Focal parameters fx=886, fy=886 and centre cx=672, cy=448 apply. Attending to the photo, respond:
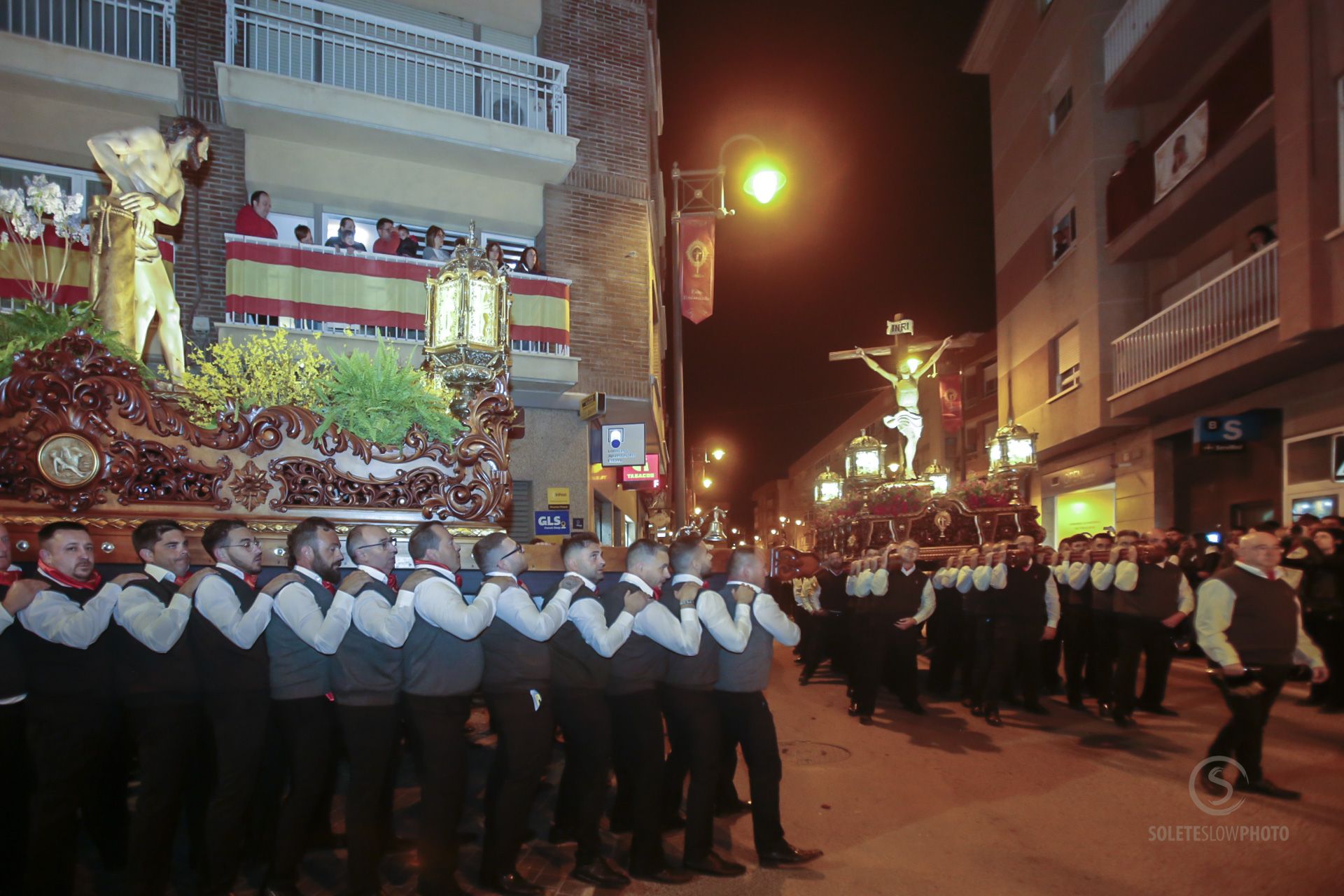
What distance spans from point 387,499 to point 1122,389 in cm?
1614

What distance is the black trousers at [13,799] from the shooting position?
4.73 metres

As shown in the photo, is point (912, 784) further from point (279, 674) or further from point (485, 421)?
point (279, 674)

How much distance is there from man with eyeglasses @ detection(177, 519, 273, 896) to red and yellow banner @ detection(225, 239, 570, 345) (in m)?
8.29

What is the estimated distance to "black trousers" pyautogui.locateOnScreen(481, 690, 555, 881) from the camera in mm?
4988

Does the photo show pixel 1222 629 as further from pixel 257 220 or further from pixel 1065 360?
pixel 1065 360

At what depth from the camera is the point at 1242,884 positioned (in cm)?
506

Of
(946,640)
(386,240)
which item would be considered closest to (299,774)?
(946,640)

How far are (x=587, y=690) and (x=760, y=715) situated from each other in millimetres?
1075

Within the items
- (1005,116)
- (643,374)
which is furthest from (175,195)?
(1005,116)

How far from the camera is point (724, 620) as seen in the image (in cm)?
541

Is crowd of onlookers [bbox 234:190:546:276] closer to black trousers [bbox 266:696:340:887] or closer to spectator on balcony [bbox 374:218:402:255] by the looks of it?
spectator on balcony [bbox 374:218:402:255]

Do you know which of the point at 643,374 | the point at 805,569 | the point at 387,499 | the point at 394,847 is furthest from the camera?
the point at 643,374

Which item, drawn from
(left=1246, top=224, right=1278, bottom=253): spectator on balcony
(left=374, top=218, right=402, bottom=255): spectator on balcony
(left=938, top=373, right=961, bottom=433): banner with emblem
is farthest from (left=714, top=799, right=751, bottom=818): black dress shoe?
(left=938, top=373, right=961, bottom=433): banner with emblem

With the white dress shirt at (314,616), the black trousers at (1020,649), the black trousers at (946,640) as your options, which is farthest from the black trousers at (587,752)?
the black trousers at (946,640)
